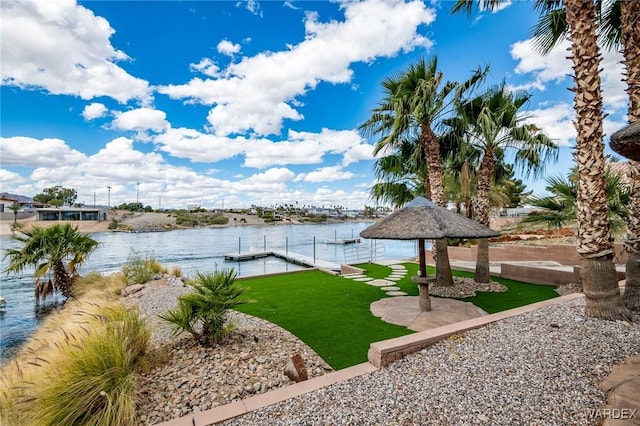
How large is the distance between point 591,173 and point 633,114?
1.27 metres

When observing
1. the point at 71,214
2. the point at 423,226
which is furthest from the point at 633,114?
the point at 71,214

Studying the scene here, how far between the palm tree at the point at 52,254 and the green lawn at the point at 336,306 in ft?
A: 18.6

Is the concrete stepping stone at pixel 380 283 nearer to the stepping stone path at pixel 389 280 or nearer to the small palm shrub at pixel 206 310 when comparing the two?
the stepping stone path at pixel 389 280

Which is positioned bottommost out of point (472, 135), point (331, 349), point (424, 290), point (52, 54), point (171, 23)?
point (331, 349)

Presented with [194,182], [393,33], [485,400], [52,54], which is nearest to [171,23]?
[52,54]

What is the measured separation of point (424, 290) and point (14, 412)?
213 inches

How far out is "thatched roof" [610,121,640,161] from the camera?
1.99 meters

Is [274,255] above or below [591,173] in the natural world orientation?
below

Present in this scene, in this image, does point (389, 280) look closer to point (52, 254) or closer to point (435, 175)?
point (435, 175)

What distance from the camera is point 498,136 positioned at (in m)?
7.26

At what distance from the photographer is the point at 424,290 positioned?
17.5 feet

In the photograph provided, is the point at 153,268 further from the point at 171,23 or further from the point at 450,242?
the point at 450,242

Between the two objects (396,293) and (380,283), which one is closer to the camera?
(396,293)

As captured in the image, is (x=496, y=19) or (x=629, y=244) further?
(x=496, y=19)
